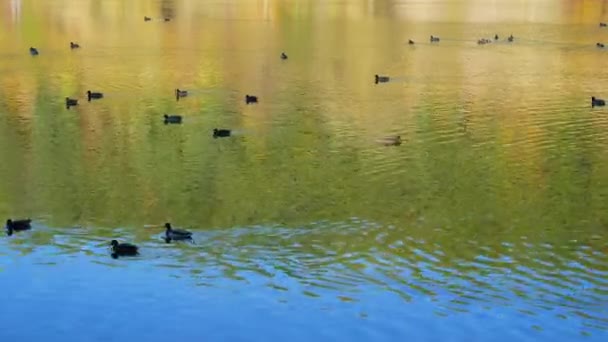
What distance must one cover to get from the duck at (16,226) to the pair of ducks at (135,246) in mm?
2084

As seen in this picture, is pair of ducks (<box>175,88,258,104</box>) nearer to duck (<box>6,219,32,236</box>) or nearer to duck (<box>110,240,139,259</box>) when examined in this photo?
duck (<box>6,219,32,236</box>)

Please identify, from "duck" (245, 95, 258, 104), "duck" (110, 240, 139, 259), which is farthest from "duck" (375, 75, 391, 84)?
"duck" (110, 240, 139, 259)

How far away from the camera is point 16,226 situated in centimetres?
1866

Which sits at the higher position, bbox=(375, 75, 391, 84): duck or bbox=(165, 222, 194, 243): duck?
bbox=(375, 75, 391, 84): duck

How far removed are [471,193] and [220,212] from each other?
5.40 meters

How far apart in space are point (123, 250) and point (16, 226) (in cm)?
284

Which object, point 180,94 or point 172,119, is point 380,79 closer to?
point 180,94

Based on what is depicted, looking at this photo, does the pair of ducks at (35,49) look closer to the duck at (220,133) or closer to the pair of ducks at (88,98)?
the pair of ducks at (88,98)

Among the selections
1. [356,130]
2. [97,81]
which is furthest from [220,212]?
[97,81]

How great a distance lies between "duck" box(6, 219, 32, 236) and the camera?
1858 cm

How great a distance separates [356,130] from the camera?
90.3ft

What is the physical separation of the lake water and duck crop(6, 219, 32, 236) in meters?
0.17

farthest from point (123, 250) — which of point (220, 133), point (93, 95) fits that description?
point (93, 95)

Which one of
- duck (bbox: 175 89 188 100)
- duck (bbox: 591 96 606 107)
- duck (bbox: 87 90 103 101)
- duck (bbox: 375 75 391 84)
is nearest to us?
duck (bbox: 591 96 606 107)
